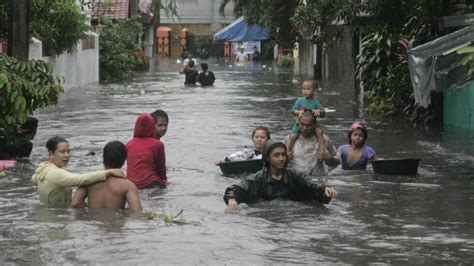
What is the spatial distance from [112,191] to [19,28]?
9.15 m

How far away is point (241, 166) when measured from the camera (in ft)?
46.3

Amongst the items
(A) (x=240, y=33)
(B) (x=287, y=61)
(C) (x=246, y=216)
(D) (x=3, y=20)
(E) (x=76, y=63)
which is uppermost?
(A) (x=240, y=33)

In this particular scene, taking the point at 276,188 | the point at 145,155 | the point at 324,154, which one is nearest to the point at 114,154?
the point at 276,188

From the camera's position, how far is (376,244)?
377 inches

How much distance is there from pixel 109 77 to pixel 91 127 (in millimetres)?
23914

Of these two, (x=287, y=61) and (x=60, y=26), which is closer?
(x=60, y=26)

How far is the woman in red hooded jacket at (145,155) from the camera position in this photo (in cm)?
1279

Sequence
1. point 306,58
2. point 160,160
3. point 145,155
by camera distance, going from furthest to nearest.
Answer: point 306,58 < point 160,160 < point 145,155

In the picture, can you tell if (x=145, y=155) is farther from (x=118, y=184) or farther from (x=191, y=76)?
(x=191, y=76)

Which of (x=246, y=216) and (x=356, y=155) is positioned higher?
(x=356, y=155)

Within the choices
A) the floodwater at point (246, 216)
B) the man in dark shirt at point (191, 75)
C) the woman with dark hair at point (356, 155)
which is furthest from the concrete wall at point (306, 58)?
the woman with dark hair at point (356, 155)

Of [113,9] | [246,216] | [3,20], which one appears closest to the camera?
[246,216]

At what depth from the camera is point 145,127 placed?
12.9 metres

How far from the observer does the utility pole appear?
18.7m
